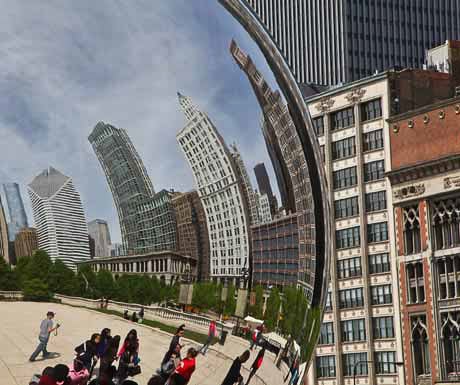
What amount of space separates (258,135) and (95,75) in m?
0.47

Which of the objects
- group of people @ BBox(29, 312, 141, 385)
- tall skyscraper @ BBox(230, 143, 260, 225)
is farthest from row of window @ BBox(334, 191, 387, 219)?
group of people @ BBox(29, 312, 141, 385)

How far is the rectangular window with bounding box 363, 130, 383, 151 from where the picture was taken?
197 ft

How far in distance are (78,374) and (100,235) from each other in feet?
0.93

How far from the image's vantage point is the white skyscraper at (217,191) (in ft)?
6.58

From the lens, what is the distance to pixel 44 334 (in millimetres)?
1764

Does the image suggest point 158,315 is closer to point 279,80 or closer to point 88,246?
point 88,246

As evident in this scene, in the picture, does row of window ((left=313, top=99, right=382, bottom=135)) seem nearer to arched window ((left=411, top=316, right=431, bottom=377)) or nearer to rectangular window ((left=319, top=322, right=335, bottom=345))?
rectangular window ((left=319, top=322, right=335, bottom=345))

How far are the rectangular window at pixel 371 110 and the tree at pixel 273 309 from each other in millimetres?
59106

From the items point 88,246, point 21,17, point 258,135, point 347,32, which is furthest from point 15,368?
point 347,32

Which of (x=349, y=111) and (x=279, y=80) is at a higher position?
(x=349, y=111)

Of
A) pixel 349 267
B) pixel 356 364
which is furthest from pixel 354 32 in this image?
pixel 356 364

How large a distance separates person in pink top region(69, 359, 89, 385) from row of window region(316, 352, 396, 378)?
5526 cm

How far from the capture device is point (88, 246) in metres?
1.88

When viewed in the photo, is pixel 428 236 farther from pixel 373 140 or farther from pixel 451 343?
pixel 373 140
